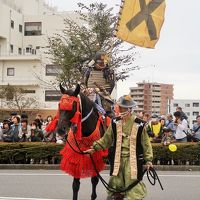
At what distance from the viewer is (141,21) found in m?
13.2

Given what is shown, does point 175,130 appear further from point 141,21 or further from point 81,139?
point 81,139

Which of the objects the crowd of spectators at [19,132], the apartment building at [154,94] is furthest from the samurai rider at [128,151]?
the apartment building at [154,94]

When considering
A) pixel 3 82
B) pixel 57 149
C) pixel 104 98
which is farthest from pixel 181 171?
pixel 3 82

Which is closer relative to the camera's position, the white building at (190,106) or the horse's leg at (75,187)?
the horse's leg at (75,187)

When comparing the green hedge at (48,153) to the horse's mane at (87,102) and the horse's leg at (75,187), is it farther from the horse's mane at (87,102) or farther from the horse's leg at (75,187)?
the horse's leg at (75,187)

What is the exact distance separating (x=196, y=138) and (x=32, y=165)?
543cm

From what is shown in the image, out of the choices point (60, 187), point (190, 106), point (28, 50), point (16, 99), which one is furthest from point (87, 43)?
point (190, 106)

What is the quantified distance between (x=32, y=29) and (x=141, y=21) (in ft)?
155

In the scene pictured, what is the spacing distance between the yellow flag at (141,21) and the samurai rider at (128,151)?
5793mm

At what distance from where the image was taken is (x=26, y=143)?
54.3ft

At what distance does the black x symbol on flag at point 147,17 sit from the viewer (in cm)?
1309

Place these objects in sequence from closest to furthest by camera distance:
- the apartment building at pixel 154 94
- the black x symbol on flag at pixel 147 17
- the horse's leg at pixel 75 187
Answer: the horse's leg at pixel 75 187 → the black x symbol on flag at pixel 147 17 → the apartment building at pixel 154 94

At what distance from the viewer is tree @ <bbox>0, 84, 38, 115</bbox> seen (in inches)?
1964

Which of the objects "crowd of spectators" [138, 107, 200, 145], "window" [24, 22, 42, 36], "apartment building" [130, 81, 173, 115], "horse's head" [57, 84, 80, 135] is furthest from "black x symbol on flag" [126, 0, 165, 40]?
"apartment building" [130, 81, 173, 115]
